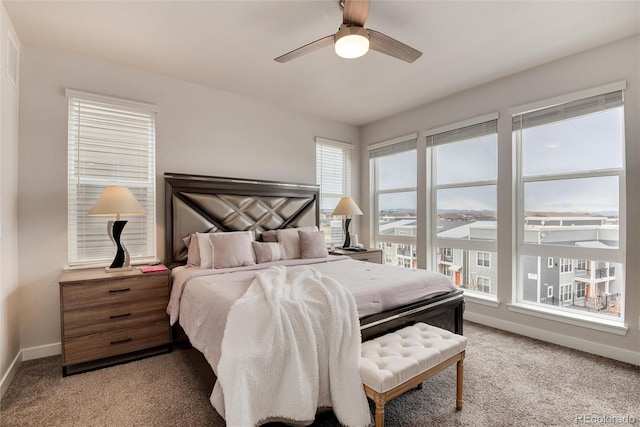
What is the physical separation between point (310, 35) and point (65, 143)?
2.50 metres

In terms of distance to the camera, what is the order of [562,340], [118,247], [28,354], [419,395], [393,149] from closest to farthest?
[419,395] < [28,354] < [118,247] < [562,340] < [393,149]

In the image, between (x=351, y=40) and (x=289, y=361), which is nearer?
(x=289, y=361)

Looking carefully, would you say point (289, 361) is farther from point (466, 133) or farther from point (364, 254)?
point (466, 133)

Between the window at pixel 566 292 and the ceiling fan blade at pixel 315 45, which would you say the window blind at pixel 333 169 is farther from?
the window at pixel 566 292

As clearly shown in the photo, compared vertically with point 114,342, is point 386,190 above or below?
above

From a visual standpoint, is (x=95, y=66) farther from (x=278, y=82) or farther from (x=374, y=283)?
(x=374, y=283)

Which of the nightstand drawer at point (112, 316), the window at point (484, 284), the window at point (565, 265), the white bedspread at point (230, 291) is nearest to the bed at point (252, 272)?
the white bedspread at point (230, 291)

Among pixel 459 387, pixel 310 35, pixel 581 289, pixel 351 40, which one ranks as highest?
pixel 310 35

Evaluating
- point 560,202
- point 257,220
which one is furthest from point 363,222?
point 560,202

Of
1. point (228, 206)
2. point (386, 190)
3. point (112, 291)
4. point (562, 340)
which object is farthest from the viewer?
point (386, 190)

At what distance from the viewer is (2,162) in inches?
89.4

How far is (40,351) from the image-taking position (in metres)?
2.74

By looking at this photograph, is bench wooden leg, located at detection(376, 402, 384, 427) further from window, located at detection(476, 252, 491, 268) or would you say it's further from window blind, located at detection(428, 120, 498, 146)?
window blind, located at detection(428, 120, 498, 146)

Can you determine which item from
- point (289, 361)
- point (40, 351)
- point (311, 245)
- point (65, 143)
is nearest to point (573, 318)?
point (311, 245)
